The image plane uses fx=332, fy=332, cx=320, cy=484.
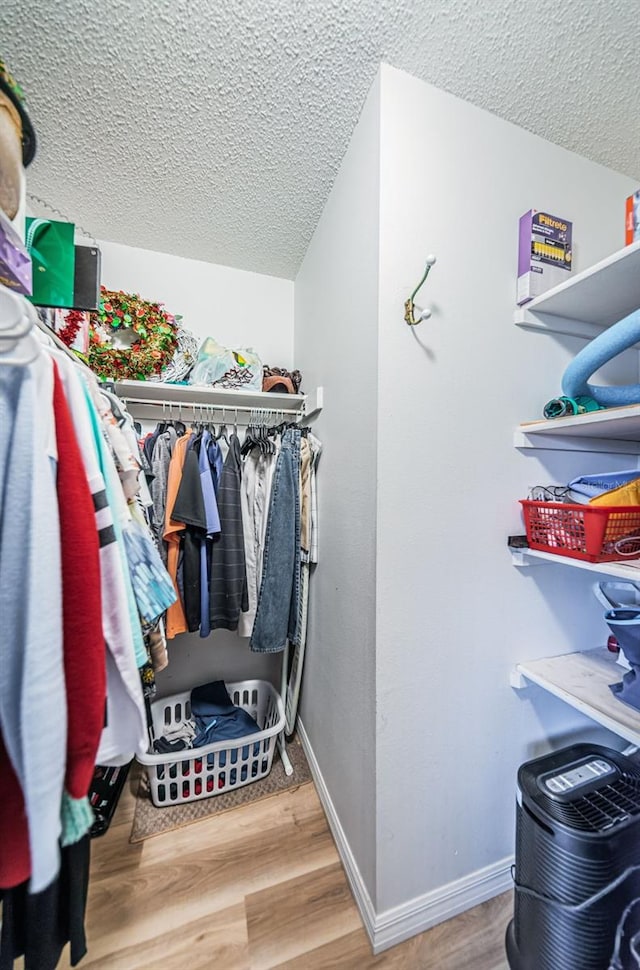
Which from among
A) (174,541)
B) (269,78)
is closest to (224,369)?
(174,541)

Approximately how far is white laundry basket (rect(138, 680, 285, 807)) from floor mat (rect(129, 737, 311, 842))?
2 cm

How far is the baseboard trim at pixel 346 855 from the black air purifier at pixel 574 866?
15.2 inches

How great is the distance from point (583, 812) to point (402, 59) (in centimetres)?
199

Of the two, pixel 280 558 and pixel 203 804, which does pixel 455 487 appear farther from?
pixel 203 804

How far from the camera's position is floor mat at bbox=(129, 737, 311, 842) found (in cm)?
128

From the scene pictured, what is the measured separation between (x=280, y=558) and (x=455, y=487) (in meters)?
0.80

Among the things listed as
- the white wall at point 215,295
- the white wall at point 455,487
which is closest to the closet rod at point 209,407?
the white wall at point 215,295

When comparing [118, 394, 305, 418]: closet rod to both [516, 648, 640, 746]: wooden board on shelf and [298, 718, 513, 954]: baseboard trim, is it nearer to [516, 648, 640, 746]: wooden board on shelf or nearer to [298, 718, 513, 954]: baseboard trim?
[516, 648, 640, 746]: wooden board on shelf

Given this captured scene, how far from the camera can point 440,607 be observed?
0.96 meters

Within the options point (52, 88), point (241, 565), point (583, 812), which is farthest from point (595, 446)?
point (52, 88)

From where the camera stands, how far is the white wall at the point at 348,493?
3.11 feet

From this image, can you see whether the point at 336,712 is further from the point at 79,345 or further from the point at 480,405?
the point at 79,345

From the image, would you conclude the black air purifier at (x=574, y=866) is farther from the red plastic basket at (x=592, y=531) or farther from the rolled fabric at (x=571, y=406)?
the rolled fabric at (x=571, y=406)

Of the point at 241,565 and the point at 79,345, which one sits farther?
the point at 241,565
